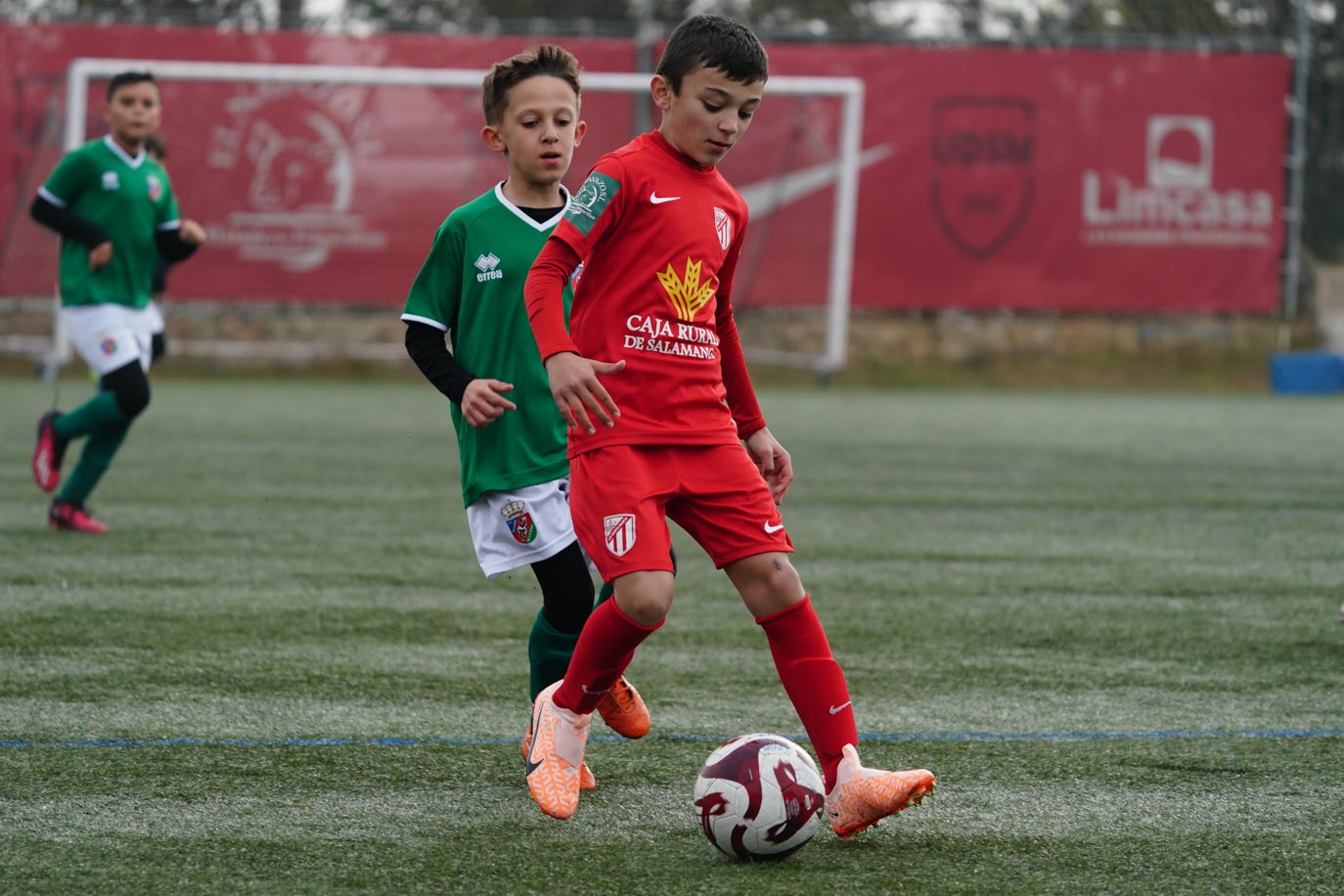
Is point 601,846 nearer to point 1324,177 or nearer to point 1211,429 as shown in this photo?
point 1211,429

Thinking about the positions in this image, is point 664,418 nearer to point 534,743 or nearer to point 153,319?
point 534,743

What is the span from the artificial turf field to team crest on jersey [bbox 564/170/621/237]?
1106mm

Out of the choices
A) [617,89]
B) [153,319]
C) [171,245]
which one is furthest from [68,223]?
[617,89]

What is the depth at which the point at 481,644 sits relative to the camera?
4.99 metres

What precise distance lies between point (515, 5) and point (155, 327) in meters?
14.2

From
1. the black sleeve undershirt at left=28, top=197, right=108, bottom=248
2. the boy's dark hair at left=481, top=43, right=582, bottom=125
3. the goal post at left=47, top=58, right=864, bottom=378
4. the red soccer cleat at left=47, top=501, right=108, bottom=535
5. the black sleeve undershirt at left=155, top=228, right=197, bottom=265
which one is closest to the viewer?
Answer: the boy's dark hair at left=481, top=43, right=582, bottom=125

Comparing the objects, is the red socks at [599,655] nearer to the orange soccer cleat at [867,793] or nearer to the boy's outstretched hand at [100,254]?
the orange soccer cleat at [867,793]

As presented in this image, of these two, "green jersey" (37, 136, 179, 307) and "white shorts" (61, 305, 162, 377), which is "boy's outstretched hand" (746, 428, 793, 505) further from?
"green jersey" (37, 136, 179, 307)

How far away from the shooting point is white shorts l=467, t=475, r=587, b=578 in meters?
3.59

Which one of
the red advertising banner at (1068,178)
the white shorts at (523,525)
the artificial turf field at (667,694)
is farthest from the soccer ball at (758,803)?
the red advertising banner at (1068,178)

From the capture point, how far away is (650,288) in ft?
10.5

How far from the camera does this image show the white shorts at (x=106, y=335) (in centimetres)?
710

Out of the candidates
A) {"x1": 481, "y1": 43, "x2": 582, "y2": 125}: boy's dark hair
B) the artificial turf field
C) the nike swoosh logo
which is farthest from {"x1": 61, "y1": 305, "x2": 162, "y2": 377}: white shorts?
the nike swoosh logo

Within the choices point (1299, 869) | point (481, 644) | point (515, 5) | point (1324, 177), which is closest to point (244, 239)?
point (515, 5)
